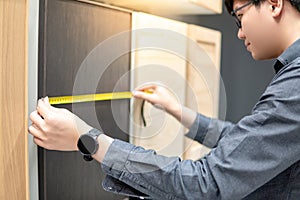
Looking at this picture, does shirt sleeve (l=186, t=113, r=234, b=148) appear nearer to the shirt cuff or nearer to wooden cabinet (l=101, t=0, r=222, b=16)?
the shirt cuff

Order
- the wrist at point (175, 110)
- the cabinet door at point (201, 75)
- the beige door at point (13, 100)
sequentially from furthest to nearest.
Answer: the cabinet door at point (201, 75)
the wrist at point (175, 110)
the beige door at point (13, 100)

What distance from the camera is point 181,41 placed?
139cm

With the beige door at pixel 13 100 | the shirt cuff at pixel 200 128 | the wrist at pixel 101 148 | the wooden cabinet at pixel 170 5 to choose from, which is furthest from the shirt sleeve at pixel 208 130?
the beige door at pixel 13 100

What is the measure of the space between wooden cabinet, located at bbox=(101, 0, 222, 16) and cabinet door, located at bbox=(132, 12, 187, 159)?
2.1 inches

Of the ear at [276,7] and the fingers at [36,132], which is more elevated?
the ear at [276,7]

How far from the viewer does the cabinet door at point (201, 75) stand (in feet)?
4.86

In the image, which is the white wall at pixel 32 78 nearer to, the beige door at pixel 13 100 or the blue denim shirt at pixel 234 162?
the beige door at pixel 13 100

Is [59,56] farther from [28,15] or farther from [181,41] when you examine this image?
[181,41]

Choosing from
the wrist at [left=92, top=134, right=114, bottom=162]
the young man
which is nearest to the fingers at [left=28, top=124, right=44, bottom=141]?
the young man

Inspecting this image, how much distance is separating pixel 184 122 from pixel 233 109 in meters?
1.11

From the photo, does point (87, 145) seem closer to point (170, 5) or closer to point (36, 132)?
point (36, 132)

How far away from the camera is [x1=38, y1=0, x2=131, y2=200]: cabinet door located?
91 centimetres

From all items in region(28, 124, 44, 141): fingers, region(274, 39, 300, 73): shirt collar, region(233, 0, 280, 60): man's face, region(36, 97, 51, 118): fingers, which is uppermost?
region(233, 0, 280, 60): man's face

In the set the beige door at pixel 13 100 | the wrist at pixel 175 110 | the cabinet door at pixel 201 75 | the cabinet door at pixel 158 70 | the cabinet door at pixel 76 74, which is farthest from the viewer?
the cabinet door at pixel 201 75
